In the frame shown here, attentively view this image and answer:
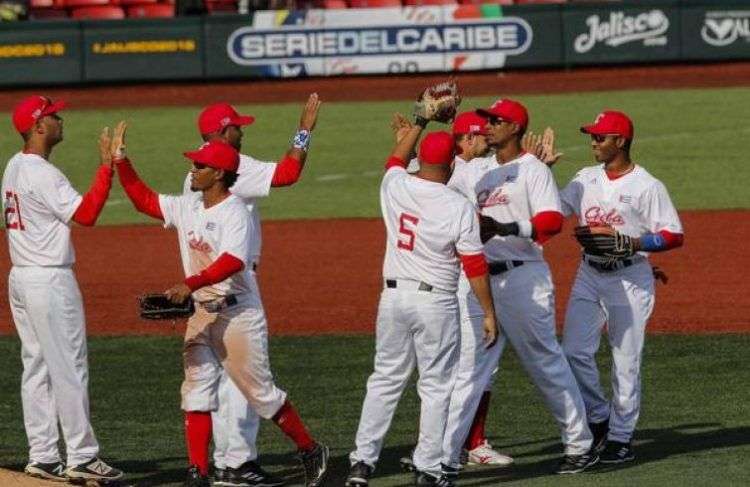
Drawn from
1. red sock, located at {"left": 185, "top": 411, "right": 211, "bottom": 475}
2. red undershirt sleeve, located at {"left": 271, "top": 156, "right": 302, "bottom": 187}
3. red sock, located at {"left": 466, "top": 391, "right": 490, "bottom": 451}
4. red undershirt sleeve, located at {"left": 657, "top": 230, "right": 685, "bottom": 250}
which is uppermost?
red undershirt sleeve, located at {"left": 271, "top": 156, "right": 302, "bottom": 187}

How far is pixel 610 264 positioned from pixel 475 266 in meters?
1.43

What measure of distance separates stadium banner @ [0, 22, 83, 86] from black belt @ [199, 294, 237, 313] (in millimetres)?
22923

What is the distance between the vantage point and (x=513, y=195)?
1010cm

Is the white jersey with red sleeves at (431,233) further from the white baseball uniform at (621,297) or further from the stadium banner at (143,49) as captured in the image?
the stadium banner at (143,49)

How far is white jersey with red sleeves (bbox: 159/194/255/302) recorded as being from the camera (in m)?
9.27

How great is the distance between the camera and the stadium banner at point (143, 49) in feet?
104

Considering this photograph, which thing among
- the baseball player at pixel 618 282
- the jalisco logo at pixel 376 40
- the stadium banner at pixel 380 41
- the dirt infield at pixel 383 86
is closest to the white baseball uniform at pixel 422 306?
the baseball player at pixel 618 282

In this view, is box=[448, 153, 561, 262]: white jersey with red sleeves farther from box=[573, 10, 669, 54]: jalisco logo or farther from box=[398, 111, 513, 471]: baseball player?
box=[573, 10, 669, 54]: jalisco logo

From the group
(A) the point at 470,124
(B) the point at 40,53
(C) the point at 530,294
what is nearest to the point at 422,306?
(C) the point at 530,294

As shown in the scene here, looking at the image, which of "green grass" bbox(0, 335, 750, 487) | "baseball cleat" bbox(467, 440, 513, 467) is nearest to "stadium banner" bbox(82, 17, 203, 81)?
"green grass" bbox(0, 335, 750, 487)

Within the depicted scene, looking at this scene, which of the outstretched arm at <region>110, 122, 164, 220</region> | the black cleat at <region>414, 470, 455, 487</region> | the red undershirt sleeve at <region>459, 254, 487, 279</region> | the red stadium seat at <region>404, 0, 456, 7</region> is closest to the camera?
the red undershirt sleeve at <region>459, 254, 487, 279</region>

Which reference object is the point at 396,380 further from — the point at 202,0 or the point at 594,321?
the point at 202,0

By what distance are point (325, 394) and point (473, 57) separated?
19.7m

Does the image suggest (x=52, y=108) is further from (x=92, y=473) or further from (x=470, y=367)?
(x=470, y=367)
